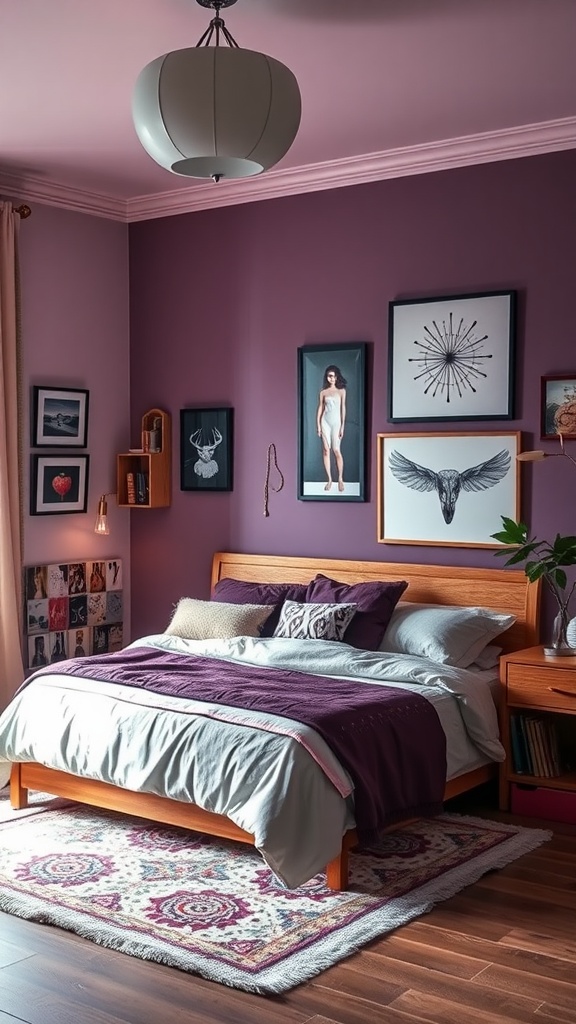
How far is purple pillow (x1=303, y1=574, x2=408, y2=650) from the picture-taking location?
4996mm

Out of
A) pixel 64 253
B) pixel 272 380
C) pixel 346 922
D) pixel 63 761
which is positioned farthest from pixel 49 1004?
pixel 64 253

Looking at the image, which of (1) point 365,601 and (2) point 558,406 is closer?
(2) point 558,406

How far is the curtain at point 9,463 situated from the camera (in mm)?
5531

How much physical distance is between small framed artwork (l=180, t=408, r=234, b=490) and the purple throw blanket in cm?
156

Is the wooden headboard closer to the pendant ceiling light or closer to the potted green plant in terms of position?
the potted green plant

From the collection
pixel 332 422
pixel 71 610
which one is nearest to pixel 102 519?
pixel 71 610

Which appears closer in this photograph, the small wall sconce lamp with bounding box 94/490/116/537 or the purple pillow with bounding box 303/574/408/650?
the purple pillow with bounding box 303/574/408/650

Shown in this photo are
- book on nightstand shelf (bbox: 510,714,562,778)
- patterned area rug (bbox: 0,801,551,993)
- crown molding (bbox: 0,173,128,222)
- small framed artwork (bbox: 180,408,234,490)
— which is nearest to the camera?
patterned area rug (bbox: 0,801,551,993)

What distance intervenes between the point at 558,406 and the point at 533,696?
48.9 inches

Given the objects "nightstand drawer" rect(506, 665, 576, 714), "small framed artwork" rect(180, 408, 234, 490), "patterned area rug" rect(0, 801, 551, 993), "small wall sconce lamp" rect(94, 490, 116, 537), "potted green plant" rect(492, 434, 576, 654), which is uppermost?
"small framed artwork" rect(180, 408, 234, 490)

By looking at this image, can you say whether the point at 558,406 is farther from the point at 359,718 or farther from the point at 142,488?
the point at 142,488

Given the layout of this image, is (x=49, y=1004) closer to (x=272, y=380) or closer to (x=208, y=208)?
(x=272, y=380)

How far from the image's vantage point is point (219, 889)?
3783 mm

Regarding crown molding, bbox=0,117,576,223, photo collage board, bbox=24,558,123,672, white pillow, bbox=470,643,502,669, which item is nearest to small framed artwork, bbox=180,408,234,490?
photo collage board, bbox=24,558,123,672
